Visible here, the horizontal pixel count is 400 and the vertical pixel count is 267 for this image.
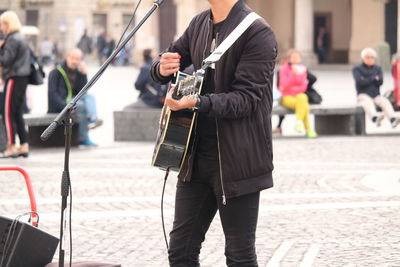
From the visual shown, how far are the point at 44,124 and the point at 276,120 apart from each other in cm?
548

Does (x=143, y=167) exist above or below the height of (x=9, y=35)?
below

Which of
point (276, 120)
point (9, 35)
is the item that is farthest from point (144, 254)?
point (276, 120)

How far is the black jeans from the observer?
5016 mm

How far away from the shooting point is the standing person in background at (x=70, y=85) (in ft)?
50.8

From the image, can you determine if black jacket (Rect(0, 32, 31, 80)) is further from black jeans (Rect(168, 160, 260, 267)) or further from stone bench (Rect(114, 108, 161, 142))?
black jeans (Rect(168, 160, 260, 267))

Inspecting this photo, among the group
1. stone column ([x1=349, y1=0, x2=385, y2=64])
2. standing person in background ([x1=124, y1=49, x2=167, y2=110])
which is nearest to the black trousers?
standing person in background ([x1=124, y1=49, x2=167, y2=110])

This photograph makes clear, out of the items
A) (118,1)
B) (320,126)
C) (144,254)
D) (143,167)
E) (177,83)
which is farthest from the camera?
(118,1)

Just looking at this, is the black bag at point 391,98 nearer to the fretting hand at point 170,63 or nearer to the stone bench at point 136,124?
the stone bench at point 136,124

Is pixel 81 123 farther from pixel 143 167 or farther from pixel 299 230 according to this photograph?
pixel 299 230

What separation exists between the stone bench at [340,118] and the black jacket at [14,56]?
4.55m

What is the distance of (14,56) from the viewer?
1392 cm

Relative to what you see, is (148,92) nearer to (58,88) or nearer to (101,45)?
(58,88)

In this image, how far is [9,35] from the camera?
1398cm

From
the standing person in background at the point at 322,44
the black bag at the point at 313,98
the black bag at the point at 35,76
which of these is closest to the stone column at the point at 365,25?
the standing person in background at the point at 322,44
